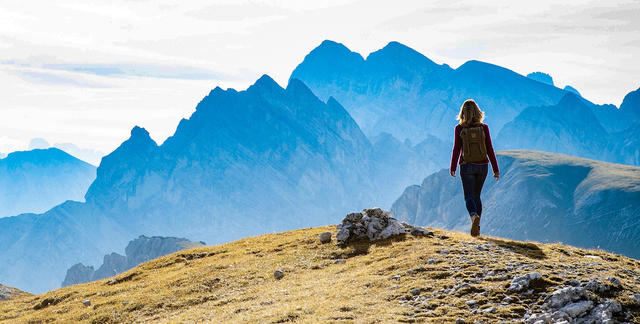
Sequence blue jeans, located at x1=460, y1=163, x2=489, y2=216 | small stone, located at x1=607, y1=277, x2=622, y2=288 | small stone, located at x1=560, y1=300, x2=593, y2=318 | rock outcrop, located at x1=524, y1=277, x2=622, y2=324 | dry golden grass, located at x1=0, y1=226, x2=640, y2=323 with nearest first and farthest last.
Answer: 1. rock outcrop, located at x1=524, y1=277, x2=622, y2=324
2. small stone, located at x1=560, y1=300, x2=593, y2=318
3. small stone, located at x1=607, y1=277, x2=622, y2=288
4. dry golden grass, located at x1=0, y1=226, x2=640, y2=323
5. blue jeans, located at x1=460, y1=163, x2=489, y2=216

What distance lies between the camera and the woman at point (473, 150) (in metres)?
20.4

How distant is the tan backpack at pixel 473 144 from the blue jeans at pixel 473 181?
342 mm

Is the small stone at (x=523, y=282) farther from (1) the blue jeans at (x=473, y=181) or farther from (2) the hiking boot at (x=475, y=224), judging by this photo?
(2) the hiking boot at (x=475, y=224)

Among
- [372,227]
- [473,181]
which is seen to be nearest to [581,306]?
[473,181]

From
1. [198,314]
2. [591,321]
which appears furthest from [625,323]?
[198,314]

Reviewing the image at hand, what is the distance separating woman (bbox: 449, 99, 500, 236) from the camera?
2041 cm

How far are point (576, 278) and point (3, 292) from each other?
155 ft

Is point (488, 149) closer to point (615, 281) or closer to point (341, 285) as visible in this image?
point (615, 281)

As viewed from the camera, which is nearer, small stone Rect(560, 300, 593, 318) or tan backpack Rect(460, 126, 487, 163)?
small stone Rect(560, 300, 593, 318)

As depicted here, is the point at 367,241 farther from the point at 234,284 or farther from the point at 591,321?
the point at 591,321

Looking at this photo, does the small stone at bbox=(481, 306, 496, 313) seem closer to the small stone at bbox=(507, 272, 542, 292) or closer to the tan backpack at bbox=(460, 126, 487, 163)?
the small stone at bbox=(507, 272, 542, 292)

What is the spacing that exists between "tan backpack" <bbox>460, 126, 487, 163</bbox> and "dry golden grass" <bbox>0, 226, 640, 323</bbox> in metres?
3.89

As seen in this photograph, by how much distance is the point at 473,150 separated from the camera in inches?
810

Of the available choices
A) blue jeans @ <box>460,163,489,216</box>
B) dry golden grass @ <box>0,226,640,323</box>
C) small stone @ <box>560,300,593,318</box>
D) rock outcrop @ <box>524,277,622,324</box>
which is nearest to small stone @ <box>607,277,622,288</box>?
rock outcrop @ <box>524,277,622,324</box>
